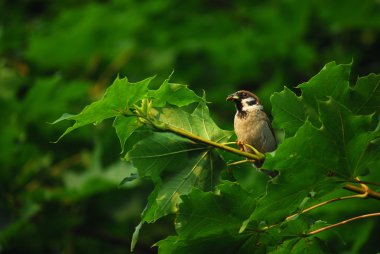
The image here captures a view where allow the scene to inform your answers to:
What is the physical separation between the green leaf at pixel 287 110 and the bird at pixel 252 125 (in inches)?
26.8

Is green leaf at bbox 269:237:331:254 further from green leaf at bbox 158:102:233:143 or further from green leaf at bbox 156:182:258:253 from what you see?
green leaf at bbox 158:102:233:143

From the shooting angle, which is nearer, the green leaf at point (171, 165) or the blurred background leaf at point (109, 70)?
the green leaf at point (171, 165)

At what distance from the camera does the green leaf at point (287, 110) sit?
2.16 metres

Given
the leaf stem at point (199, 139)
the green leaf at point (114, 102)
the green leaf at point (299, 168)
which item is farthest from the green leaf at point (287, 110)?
the green leaf at point (114, 102)

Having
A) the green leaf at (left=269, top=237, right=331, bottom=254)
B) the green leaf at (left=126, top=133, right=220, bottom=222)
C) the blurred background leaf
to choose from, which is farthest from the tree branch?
the blurred background leaf

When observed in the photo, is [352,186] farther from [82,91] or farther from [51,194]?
[82,91]

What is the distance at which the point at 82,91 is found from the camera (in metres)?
5.57

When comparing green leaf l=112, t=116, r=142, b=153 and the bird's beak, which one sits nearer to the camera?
green leaf l=112, t=116, r=142, b=153

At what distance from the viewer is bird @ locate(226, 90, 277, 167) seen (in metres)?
2.94

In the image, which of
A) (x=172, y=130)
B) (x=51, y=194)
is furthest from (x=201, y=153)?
(x=51, y=194)

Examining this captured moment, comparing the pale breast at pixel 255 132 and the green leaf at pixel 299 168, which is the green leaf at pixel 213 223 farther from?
the pale breast at pixel 255 132

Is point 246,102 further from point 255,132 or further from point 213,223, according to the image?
point 213,223

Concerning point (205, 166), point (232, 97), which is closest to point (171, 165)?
point (205, 166)

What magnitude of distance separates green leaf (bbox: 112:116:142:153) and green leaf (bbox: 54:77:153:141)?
4cm
